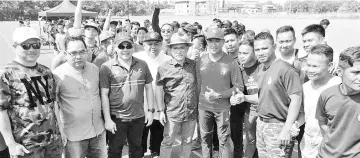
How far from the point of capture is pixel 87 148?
3457 mm

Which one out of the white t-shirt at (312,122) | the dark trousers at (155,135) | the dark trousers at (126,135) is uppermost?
the white t-shirt at (312,122)

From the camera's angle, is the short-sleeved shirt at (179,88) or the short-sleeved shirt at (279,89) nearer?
the short-sleeved shirt at (279,89)

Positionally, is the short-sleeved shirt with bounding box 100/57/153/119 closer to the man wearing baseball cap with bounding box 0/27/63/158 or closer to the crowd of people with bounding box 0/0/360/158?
the crowd of people with bounding box 0/0/360/158

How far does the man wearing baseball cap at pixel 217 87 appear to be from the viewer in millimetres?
3908

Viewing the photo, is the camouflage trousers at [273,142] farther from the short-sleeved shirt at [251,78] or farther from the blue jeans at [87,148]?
the blue jeans at [87,148]

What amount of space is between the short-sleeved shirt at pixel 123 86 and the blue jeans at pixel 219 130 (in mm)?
978

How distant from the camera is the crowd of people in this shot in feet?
8.64

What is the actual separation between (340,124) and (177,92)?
205 cm

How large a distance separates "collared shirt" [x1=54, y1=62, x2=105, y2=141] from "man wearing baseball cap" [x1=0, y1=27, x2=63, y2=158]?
0.88 feet

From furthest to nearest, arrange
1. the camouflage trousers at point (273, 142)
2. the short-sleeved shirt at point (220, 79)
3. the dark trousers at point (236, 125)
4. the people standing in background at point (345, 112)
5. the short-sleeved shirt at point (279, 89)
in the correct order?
the dark trousers at point (236, 125) → the short-sleeved shirt at point (220, 79) → the camouflage trousers at point (273, 142) → the short-sleeved shirt at point (279, 89) → the people standing in background at point (345, 112)

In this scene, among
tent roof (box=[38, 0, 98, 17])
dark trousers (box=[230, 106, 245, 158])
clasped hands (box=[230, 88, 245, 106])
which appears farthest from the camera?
tent roof (box=[38, 0, 98, 17])

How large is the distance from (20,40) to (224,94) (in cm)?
249

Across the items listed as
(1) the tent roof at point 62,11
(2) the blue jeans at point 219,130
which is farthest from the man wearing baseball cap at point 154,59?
(1) the tent roof at point 62,11

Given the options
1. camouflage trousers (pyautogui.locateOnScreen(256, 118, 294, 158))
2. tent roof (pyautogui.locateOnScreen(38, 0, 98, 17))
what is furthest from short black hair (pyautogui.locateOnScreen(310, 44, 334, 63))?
tent roof (pyautogui.locateOnScreen(38, 0, 98, 17))
